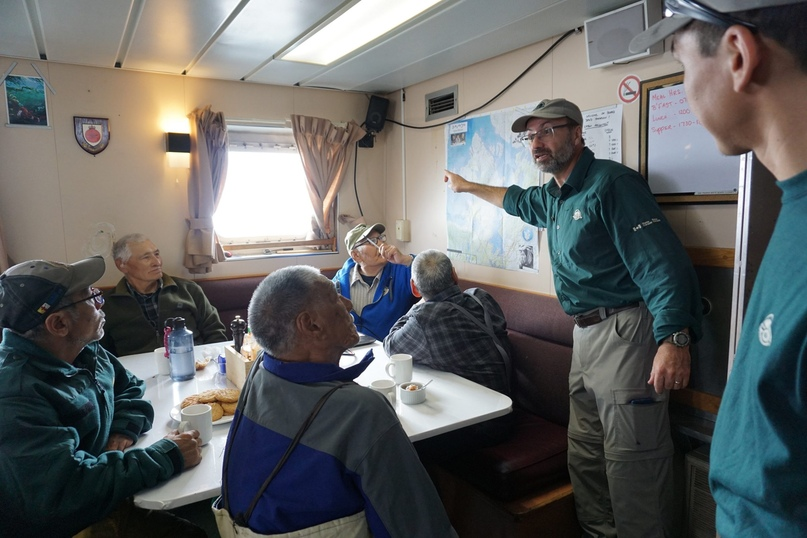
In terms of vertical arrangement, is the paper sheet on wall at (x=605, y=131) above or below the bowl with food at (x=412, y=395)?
above

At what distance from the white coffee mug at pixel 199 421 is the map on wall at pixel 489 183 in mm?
2141

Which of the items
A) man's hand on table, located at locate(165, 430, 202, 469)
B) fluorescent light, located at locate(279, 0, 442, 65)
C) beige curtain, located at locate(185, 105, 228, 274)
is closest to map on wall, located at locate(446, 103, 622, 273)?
fluorescent light, located at locate(279, 0, 442, 65)

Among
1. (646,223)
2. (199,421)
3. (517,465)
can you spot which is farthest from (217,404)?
(646,223)

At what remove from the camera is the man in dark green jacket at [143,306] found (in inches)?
118

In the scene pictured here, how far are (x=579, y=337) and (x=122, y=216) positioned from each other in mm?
3243

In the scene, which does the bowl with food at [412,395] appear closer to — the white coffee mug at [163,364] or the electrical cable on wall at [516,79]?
the white coffee mug at [163,364]

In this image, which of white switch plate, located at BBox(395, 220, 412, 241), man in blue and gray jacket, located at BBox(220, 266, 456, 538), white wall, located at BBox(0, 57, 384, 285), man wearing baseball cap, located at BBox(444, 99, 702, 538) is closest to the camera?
man in blue and gray jacket, located at BBox(220, 266, 456, 538)

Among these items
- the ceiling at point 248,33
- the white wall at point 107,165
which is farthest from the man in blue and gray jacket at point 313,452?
the white wall at point 107,165

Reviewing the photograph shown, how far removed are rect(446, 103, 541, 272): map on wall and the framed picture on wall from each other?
274 cm

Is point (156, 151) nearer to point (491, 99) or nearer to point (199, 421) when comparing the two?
point (491, 99)

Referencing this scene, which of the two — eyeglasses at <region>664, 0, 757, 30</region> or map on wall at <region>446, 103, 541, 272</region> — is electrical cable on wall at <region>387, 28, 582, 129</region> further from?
eyeglasses at <region>664, 0, 757, 30</region>

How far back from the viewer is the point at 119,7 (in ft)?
7.80

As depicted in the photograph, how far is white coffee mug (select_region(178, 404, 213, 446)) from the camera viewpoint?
1.58 m

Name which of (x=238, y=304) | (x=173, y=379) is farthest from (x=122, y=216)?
(x=173, y=379)
